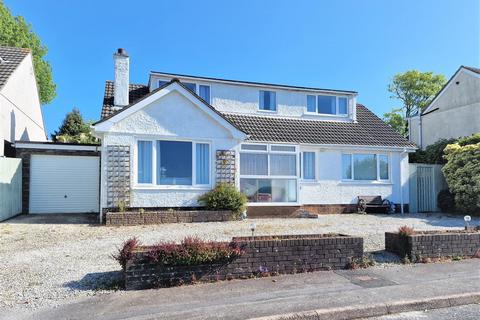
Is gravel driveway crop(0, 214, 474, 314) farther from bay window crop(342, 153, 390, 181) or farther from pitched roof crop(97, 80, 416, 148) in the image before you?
pitched roof crop(97, 80, 416, 148)

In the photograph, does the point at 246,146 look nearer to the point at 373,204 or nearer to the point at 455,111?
the point at 373,204

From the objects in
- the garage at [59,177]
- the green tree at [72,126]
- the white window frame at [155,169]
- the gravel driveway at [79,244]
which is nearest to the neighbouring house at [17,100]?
the garage at [59,177]

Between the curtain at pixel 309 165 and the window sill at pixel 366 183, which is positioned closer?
the curtain at pixel 309 165

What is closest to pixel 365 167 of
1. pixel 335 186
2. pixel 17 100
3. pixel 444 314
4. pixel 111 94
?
pixel 335 186

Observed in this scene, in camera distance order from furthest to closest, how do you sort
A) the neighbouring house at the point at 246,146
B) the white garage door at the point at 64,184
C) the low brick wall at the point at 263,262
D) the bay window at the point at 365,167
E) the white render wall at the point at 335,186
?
the bay window at the point at 365,167 → the white render wall at the point at 335,186 → the white garage door at the point at 64,184 → the neighbouring house at the point at 246,146 → the low brick wall at the point at 263,262

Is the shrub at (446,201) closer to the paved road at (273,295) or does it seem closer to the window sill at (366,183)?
the window sill at (366,183)

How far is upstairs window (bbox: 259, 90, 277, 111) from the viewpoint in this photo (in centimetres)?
1772

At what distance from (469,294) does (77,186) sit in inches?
573

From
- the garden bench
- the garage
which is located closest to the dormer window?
the garden bench

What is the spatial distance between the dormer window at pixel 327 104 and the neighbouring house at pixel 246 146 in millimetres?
50

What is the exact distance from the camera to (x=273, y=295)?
5.55 m

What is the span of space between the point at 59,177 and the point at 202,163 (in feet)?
21.0

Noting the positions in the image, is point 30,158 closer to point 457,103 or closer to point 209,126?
point 209,126

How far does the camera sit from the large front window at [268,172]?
1481cm
